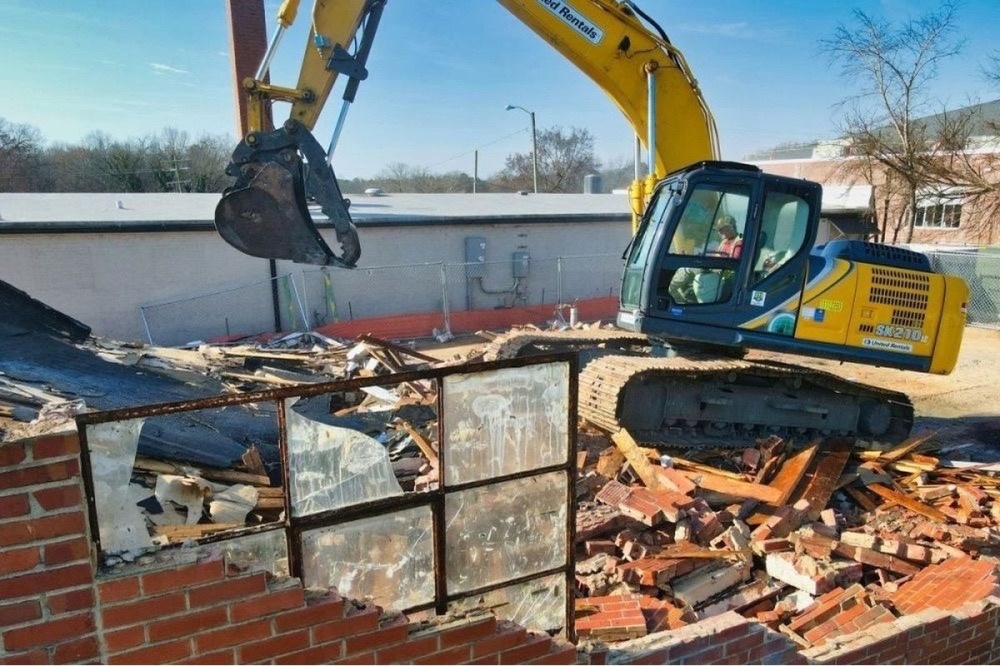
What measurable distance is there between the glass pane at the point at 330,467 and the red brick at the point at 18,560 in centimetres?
79

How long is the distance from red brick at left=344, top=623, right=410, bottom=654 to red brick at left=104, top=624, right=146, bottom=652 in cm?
68

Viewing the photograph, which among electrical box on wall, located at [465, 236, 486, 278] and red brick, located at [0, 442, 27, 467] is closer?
red brick, located at [0, 442, 27, 467]

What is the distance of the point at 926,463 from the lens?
729 centimetres

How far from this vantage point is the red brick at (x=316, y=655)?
2.39 m

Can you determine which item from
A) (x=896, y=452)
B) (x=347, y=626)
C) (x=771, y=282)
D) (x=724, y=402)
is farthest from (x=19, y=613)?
(x=896, y=452)

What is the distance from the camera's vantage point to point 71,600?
2076mm

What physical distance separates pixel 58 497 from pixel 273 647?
873 millimetres

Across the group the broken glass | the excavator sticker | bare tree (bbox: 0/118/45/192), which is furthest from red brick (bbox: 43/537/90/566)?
bare tree (bbox: 0/118/45/192)

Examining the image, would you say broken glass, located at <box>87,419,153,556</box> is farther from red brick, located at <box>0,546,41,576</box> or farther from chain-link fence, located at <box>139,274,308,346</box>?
chain-link fence, located at <box>139,274,308,346</box>

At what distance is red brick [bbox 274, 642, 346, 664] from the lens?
2.39 metres

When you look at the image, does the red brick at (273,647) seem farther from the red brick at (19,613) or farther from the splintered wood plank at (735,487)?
the splintered wood plank at (735,487)

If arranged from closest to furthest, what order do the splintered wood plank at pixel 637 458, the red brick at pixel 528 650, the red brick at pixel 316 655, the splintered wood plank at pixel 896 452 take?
the red brick at pixel 316 655, the red brick at pixel 528 650, the splintered wood plank at pixel 637 458, the splintered wood plank at pixel 896 452

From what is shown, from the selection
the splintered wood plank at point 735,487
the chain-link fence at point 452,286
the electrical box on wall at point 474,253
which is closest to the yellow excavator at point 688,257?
the splintered wood plank at point 735,487

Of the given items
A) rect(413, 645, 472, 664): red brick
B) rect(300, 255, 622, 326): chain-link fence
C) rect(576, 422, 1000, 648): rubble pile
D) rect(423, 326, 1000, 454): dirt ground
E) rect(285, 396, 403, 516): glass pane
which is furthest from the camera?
rect(300, 255, 622, 326): chain-link fence
